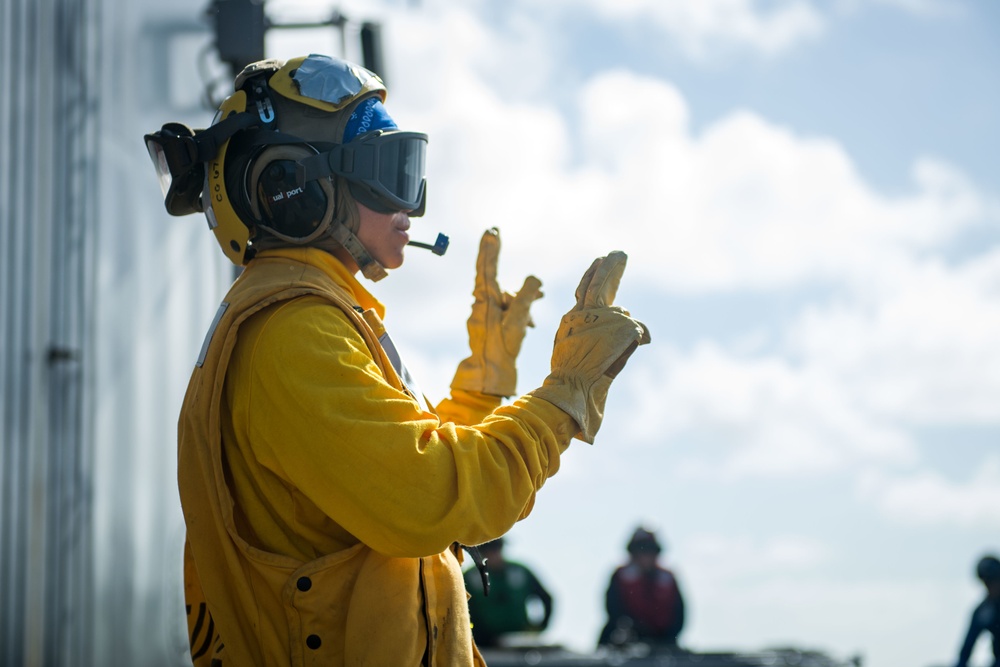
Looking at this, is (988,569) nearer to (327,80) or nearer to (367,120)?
(367,120)

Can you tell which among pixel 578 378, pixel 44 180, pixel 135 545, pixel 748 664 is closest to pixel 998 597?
pixel 748 664

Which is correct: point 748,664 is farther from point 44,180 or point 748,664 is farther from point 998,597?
point 44,180

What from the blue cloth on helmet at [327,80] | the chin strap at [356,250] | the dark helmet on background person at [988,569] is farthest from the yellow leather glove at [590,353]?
the dark helmet on background person at [988,569]

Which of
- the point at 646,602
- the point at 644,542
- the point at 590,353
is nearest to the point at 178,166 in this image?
the point at 590,353

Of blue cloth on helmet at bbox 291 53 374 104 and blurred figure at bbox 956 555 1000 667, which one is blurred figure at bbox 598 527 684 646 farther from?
blue cloth on helmet at bbox 291 53 374 104

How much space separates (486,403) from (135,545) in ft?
17.8

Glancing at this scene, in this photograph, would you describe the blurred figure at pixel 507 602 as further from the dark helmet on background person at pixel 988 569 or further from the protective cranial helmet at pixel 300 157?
the protective cranial helmet at pixel 300 157

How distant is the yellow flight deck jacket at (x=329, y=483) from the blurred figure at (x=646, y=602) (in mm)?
8314

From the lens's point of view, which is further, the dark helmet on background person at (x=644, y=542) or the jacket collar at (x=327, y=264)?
the dark helmet on background person at (x=644, y=542)

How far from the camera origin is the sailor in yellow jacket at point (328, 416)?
8.26 ft

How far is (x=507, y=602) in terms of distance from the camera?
11.0 m

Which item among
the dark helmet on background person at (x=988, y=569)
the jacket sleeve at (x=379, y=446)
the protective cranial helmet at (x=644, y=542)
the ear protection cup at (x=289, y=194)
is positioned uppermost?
the ear protection cup at (x=289, y=194)

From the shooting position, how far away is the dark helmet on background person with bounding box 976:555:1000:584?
30.5ft

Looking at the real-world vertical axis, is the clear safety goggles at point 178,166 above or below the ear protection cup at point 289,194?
above
